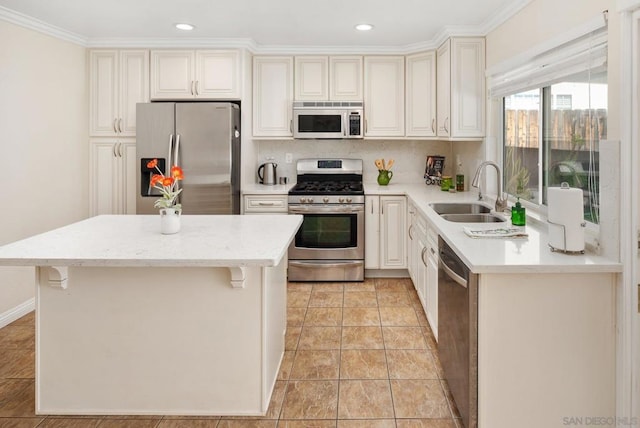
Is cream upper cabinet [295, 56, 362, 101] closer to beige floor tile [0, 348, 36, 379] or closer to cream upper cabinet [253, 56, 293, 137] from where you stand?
cream upper cabinet [253, 56, 293, 137]

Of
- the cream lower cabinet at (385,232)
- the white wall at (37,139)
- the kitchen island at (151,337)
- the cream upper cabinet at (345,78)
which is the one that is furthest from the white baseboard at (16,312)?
the cream upper cabinet at (345,78)

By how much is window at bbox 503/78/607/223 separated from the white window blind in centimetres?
9

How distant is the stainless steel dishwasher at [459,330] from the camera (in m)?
2.00

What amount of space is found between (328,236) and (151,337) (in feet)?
8.43

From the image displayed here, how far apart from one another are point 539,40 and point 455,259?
59.4 inches

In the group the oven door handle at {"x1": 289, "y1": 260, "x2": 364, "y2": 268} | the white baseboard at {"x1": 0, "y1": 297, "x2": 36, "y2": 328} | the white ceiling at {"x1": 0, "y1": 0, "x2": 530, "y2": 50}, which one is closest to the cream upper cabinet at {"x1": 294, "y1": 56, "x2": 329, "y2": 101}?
the white ceiling at {"x1": 0, "y1": 0, "x2": 530, "y2": 50}

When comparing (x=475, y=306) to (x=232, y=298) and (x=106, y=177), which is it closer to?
(x=232, y=298)

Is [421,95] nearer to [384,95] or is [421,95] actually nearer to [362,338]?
[384,95]

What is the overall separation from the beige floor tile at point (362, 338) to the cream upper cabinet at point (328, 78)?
242 cm

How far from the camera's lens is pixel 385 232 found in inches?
186

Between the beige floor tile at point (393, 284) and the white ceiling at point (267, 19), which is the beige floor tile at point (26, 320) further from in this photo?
the beige floor tile at point (393, 284)

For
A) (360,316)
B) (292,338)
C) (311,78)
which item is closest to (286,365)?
(292,338)

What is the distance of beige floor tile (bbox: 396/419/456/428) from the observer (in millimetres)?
2260

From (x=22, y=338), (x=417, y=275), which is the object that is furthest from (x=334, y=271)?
(x=22, y=338)
